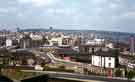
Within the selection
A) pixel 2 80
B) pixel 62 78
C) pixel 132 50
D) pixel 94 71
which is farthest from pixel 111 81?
pixel 132 50

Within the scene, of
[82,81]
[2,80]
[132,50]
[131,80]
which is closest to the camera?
[2,80]

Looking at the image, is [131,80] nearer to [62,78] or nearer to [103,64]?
[62,78]

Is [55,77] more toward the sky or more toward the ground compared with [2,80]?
more toward the ground

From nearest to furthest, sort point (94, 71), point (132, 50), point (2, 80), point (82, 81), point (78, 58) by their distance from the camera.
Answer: point (2, 80), point (82, 81), point (94, 71), point (78, 58), point (132, 50)

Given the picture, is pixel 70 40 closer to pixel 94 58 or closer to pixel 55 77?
pixel 94 58

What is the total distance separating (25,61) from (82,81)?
15.6 metres

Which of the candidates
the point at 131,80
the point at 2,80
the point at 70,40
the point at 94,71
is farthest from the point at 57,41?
the point at 2,80

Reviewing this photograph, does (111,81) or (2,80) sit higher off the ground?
(2,80)

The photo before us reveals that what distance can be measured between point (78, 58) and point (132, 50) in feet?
62.0

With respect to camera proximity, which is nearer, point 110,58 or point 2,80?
point 2,80

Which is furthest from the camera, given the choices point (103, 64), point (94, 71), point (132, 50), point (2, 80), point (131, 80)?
point (132, 50)

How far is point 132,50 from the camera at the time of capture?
5531 centimetres

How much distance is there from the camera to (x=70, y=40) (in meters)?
72.7

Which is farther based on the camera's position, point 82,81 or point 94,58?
point 94,58
